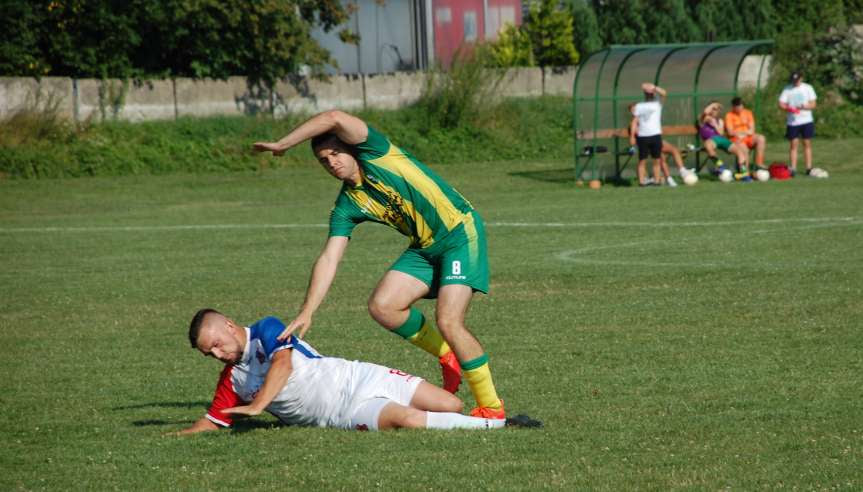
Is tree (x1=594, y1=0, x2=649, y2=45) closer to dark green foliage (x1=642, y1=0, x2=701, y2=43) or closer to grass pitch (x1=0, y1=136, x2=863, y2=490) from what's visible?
dark green foliage (x1=642, y1=0, x2=701, y2=43)

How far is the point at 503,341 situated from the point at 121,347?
3303 mm

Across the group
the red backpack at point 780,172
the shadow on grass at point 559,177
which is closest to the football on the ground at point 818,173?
the red backpack at point 780,172

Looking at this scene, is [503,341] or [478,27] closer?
[503,341]

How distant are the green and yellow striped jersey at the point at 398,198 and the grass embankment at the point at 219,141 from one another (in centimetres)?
2498

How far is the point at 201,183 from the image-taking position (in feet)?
105

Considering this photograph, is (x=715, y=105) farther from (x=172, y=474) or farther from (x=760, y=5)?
(x=172, y=474)

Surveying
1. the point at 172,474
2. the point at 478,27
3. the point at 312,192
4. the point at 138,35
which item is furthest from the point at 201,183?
the point at 172,474

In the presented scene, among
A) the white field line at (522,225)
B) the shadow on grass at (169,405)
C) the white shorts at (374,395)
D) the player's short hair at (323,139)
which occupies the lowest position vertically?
the white field line at (522,225)

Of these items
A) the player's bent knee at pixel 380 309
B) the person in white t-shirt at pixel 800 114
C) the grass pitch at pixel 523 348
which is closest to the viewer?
the grass pitch at pixel 523 348

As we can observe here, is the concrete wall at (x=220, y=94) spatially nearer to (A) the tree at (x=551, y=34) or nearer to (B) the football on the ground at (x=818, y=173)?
(A) the tree at (x=551, y=34)

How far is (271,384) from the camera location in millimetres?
7715

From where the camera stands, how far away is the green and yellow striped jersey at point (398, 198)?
26.9ft

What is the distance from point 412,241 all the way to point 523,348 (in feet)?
8.91

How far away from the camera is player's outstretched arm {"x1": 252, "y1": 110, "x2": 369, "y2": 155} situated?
7.14 m
